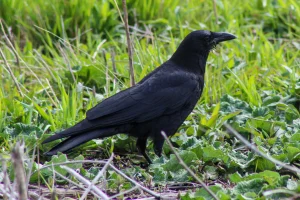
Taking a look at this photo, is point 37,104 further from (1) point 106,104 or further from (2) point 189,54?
(2) point 189,54

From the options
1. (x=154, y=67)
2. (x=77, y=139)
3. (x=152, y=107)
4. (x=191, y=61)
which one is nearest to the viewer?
(x=77, y=139)

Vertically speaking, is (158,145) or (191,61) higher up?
(191,61)

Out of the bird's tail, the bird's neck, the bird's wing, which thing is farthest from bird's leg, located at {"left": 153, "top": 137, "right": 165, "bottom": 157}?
the bird's neck

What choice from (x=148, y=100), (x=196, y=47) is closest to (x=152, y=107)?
(x=148, y=100)

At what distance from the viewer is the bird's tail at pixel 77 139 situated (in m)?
4.41

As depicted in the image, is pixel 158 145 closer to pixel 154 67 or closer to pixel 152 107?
pixel 152 107

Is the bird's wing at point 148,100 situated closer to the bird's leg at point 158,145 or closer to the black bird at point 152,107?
the black bird at point 152,107

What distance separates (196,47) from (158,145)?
0.89 m

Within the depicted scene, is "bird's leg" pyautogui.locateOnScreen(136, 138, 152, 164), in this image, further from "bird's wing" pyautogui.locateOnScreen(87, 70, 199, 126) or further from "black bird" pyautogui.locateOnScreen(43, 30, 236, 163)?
"bird's wing" pyautogui.locateOnScreen(87, 70, 199, 126)

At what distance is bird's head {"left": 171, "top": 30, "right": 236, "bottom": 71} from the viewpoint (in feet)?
16.8

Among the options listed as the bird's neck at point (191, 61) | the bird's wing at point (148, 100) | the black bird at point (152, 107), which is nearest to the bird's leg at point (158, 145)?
the black bird at point (152, 107)

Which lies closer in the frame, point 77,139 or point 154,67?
point 77,139

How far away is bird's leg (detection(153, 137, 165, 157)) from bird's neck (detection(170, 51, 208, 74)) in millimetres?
664

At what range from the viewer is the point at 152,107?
480 centimetres
